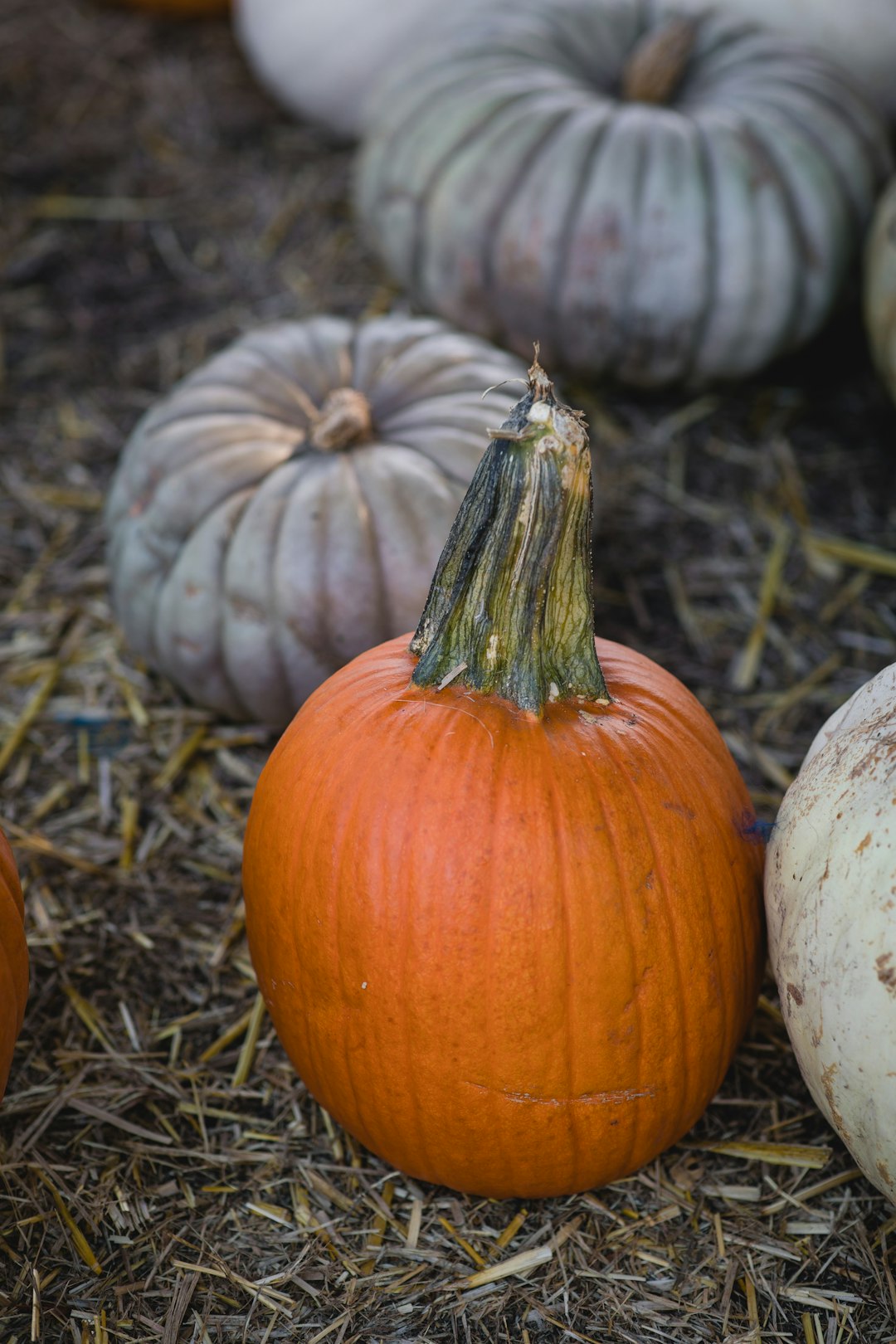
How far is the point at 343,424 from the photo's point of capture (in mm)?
2514

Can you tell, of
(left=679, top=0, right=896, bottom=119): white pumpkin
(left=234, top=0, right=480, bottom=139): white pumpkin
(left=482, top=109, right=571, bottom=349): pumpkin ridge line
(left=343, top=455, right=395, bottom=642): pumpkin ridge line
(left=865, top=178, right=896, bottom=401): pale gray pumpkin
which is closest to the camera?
(left=343, top=455, right=395, bottom=642): pumpkin ridge line

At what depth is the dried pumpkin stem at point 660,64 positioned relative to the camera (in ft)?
11.3

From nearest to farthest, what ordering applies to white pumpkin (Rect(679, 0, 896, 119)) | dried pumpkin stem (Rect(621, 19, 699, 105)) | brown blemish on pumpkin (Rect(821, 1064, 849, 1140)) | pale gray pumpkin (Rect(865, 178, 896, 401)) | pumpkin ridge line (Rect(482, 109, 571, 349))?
brown blemish on pumpkin (Rect(821, 1064, 849, 1140)) → pale gray pumpkin (Rect(865, 178, 896, 401)) → pumpkin ridge line (Rect(482, 109, 571, 349)) → dried pumpkin stem (Rect(621, 19, 699, 105)) → white pumpkin (Rect(679, 0, 896, 119))

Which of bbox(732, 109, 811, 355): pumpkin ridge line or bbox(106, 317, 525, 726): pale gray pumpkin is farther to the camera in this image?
bbox(732, 109, 811, 355): pumpkin ridge line

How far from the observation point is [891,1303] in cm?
169

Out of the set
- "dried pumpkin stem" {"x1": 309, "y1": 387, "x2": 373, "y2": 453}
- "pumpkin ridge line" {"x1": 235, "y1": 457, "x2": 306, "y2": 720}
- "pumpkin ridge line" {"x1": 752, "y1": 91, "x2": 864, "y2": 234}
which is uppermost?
"pumpkin ridge line" {"x1": 752, "y1": 91, "x2": 864, "y2": 234}

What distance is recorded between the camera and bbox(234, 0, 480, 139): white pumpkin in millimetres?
4418

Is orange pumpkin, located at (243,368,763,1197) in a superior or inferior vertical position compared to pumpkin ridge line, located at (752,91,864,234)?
inferior

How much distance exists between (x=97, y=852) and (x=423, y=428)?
107cm

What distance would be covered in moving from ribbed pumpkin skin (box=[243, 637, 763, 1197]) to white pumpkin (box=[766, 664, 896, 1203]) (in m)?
0.09

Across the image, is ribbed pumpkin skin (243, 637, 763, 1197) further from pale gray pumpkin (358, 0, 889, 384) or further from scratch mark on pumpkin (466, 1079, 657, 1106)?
pale gray pumpkin (358, 0, 889, 384)

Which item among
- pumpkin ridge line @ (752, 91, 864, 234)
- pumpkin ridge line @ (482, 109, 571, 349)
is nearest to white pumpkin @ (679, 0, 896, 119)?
pumpkin ridge line @ (752, 91, 864, 234)

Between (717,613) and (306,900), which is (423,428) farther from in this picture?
(306,900)

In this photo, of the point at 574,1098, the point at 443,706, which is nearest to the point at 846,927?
the point at 574,1098
